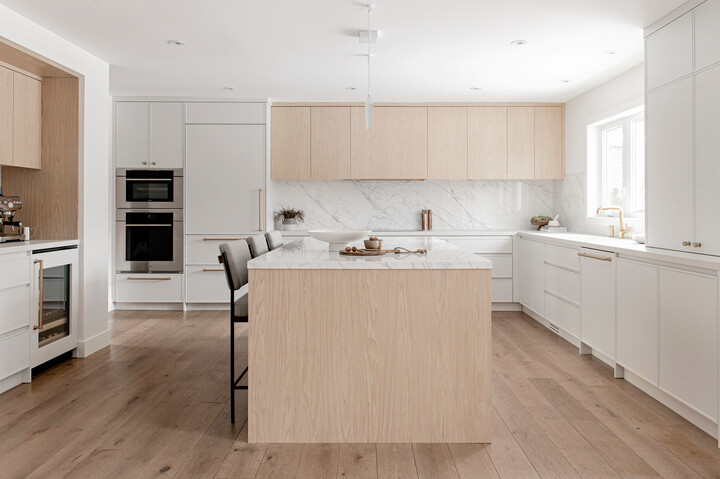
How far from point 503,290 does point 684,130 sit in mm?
2956

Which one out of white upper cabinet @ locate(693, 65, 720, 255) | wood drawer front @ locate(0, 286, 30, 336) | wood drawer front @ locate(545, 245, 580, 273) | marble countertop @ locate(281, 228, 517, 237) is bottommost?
wood drawer front @ locate(0, 286, 30, 336)

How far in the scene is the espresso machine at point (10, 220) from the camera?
3.47 m

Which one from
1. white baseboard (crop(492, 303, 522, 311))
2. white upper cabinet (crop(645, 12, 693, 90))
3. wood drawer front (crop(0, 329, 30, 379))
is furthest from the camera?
white baseboard (crop(492, 303, 522, 311))

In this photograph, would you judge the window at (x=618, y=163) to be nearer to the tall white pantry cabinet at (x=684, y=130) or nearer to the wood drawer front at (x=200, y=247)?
the tall white pantry cabinet at (x=684, y=130)

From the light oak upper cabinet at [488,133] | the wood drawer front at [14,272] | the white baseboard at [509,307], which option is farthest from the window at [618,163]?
the wood drawer front at [14,272]

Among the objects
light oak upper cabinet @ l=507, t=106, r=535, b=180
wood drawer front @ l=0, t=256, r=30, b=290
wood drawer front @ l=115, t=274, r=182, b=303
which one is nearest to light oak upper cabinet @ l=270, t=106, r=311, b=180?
wood drawer front @ l=115, t=274, r=182, b=303

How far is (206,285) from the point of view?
5.55 m

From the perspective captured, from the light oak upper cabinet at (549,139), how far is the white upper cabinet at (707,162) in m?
2.95

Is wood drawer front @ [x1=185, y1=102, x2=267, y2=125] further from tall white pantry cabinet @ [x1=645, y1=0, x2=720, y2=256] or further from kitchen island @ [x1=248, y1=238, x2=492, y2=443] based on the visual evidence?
tall white pantry cabinet @ [x1=645, y1=0, x2=720, y2=256]

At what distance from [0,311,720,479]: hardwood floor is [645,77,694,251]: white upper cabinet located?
1014mm

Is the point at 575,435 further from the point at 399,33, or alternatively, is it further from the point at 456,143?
the point at 456,143

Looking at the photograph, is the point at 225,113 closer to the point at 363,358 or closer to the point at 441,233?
the point at 441,233

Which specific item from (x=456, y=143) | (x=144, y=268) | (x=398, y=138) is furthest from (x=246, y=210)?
(x=456, y=143)

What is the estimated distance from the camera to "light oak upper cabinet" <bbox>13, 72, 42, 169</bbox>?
11.7 feet
